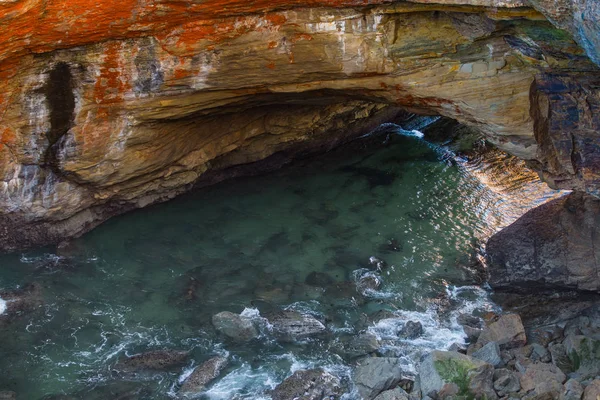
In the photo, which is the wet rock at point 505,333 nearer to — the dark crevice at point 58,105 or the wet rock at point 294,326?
the wet rock at point 294,326

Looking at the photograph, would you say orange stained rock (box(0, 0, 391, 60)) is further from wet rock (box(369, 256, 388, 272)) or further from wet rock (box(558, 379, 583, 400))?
wet rock (box(558, 379, 583, 400))

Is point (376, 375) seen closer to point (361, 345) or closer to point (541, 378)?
point (361, 345)

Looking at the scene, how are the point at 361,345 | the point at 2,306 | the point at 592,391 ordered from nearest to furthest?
the point at 592,391 → the point at 361,345 → the point at 2,306

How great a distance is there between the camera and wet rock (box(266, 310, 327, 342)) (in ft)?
35.9

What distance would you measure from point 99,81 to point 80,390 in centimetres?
490

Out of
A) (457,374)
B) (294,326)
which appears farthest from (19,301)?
(457,374)

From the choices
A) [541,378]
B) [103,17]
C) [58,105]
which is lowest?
[541,378]

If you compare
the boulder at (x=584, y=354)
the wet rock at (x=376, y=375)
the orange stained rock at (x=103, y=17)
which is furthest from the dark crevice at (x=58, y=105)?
the boulder at (x=584, y=354)

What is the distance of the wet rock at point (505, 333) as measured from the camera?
1052 centimetres

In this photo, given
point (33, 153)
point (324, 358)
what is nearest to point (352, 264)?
point (324, 358)

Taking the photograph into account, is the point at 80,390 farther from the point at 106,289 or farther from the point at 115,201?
Answer: the point at 115,201

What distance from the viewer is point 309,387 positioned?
32.2 ft

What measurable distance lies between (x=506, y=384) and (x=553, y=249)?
3.25 meters

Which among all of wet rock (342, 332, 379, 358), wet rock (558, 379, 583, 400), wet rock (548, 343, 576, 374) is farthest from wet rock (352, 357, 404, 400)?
wet rock (548, 343, 576, 374)
